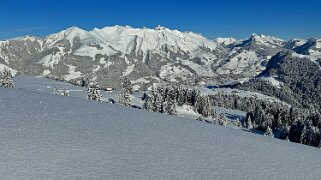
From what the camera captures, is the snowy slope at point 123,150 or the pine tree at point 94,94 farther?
the pine tree at point 94,94

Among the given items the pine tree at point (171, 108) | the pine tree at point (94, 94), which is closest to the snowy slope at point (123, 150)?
the pine tree at point (94, 94)

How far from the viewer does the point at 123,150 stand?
30594mm

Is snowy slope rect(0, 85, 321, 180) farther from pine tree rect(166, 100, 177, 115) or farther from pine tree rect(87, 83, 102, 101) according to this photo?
pine tree rect(166, 100, 177, 115)

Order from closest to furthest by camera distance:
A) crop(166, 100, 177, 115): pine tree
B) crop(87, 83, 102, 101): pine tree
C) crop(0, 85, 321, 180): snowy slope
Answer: crop(0, 85, 321, 180): snowy slope < crop(87, 83, 102, 101): pine tree < crop(166, 100, 177, 115): pine tree

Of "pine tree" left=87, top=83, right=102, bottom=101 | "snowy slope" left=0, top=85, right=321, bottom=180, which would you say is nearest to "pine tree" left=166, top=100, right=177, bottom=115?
"pine tree" left=87, top=83, right=102, bottom=101

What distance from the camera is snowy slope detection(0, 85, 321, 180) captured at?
25.7 metres

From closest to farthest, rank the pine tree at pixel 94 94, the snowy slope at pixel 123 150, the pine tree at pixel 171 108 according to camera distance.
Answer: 1. the snowy slope at pixel 123 150
2. the pine tree at pixel 94 94
3. the pine tree at pixel 171 108

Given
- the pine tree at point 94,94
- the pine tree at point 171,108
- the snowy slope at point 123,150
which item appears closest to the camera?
the snowy slope at point 123,150

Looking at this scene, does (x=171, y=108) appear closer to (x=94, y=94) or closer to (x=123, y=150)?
(x=94, y=94)

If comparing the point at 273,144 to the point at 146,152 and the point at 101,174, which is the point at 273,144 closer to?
the point at 146,152

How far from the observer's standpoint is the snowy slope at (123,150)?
25688 millimetres

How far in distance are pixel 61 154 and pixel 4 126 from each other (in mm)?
7646

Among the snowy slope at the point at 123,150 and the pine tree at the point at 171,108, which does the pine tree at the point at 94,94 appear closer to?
the pine tree at the point at 171,108

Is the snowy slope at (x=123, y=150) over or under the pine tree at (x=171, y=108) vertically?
under
